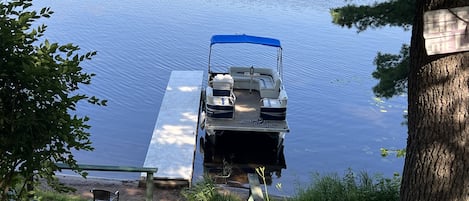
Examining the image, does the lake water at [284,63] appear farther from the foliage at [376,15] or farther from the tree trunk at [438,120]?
the tree trunk at [438,120]

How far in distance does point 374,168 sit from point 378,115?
2632 mm

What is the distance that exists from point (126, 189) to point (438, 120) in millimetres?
6594

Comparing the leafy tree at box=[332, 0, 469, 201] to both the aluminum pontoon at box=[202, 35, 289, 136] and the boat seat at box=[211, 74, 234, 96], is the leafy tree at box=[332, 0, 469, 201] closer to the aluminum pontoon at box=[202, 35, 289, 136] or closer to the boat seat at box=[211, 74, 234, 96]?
the aluminum pontoon at box=[202, 35, 289, 136]

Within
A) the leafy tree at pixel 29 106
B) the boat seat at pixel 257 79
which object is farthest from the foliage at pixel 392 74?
the boat seat at pixel 257 79

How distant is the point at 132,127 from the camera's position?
12109mm

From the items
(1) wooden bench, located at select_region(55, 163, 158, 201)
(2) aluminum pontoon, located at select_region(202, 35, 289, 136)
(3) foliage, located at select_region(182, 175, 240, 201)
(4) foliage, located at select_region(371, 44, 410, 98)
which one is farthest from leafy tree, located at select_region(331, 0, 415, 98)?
(2) aluminum pontoon, located at select_region(202, 35, 289, 136)

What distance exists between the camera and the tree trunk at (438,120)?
263 centimetres

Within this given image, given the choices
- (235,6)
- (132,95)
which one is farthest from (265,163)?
(235,6)

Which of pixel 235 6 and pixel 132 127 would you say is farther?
pixel 235 6

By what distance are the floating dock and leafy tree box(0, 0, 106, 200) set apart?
22.3 ft

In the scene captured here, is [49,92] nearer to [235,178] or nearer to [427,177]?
[427,177]

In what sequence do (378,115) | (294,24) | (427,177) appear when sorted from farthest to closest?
(294,24) → (378,115) → (427,177)

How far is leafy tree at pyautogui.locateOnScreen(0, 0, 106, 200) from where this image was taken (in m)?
2.26

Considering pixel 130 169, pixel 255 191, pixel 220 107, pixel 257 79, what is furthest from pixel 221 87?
pixel 130 169
